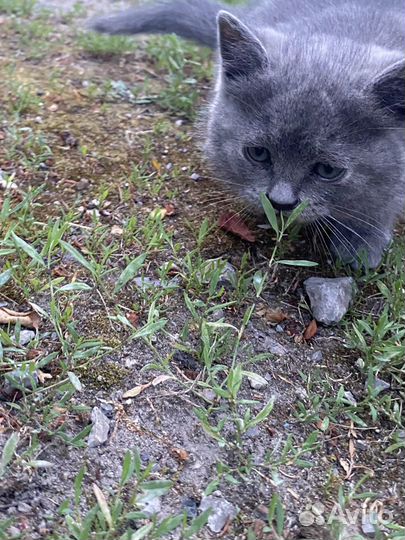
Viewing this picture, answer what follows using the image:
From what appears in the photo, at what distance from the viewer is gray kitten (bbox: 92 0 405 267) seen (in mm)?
2225

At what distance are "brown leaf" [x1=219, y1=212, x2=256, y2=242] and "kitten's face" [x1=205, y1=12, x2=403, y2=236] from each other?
11cm

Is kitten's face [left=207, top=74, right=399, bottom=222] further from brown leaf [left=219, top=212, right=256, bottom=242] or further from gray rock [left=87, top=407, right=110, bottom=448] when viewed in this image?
gray rock [left=87, top=407, right=110, bottom=448]

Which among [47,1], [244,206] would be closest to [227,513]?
[244,206]

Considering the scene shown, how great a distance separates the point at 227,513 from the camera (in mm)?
1681

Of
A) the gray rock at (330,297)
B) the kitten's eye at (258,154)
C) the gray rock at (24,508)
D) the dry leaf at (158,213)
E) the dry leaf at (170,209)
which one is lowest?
the gray rock at (24,508)

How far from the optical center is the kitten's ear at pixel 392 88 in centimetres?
221

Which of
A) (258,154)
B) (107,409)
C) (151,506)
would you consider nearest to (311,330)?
(258,154)

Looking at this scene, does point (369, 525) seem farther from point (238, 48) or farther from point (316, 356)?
point (238, 48)

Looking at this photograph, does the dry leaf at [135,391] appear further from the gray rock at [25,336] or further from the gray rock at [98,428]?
the gray rock at [25,336]

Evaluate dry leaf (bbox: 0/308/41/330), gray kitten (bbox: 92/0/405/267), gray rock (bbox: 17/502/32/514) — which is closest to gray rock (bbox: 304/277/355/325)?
gray kitten (bbox: 92/0/405/267)

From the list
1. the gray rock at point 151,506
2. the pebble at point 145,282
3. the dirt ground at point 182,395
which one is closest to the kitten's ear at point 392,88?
the dirt ground at point 182,395

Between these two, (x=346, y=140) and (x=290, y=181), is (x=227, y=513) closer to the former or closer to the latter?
(x=290, y=181)

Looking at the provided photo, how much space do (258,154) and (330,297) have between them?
547 mm

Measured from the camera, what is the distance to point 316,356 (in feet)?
7.06
